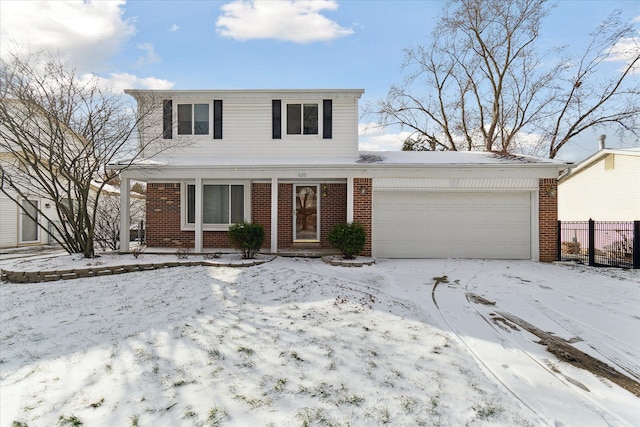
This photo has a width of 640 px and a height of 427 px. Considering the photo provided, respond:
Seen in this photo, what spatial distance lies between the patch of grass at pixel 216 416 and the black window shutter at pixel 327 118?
9.66 metres

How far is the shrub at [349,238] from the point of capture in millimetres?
9234

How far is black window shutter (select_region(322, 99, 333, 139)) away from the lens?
1127 centimetres

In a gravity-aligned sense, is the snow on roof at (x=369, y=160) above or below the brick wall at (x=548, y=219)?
above

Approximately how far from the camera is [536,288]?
686 centimetres

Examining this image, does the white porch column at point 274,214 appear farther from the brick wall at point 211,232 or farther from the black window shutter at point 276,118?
the black window shutter at point 276,118

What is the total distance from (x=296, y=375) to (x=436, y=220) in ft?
27.3

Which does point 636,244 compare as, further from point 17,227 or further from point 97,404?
point 17,227

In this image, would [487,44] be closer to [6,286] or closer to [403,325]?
[403,325]

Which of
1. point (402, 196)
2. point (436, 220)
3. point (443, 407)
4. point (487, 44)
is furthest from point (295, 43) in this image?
point (487, 44)

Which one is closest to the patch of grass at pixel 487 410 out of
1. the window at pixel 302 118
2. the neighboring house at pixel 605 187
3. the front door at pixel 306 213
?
the front door at pixel 306 213

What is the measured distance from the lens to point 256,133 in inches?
448

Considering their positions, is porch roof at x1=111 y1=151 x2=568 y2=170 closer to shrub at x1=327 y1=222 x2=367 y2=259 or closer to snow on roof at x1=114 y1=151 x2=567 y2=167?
snow on roof at x1=114 y1=151 x2=567 y2=167

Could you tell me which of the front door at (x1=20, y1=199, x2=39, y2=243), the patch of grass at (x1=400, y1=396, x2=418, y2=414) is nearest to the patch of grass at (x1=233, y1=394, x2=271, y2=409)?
the patch of grass at (x1=400, y1=396, x2=418, y2=414)

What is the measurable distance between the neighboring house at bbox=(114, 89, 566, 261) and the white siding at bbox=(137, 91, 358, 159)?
0.03 meters
